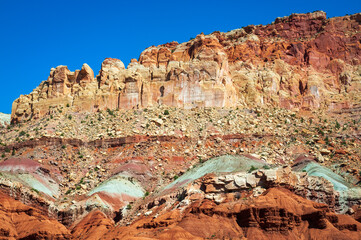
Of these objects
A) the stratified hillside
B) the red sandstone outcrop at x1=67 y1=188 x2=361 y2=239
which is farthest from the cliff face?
the red sandstone outcrop at x1=67 y1=188 x2=361 y2=239

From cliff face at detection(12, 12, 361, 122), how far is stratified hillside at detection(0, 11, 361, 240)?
23 cm

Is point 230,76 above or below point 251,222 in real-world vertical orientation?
above

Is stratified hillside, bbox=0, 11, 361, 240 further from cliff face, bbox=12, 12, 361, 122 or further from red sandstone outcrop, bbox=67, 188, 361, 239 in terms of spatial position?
cliff face, bbox=12, 12, 361, 122

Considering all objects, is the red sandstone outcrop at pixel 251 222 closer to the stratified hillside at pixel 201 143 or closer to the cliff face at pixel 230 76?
the stratified hillside at pixel 201 143

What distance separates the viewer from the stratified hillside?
43.6 meters

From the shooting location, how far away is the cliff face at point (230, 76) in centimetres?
8244

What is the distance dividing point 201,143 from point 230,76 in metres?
22.6

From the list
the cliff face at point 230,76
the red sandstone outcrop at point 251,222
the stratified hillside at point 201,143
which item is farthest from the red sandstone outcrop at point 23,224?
the cliff face at point 230,76

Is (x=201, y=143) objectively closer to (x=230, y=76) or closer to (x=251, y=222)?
(x=230, y=76)

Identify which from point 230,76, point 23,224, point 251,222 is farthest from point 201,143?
point 23,224

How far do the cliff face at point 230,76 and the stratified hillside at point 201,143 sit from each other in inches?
9.1

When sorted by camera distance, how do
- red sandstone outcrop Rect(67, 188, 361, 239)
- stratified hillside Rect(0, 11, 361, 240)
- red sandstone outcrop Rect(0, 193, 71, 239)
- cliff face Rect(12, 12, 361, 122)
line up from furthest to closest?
cliff face Rect(12, 12, 361, 122) → stratified hillside Rect(0, 11, 361, 240) → red sandstone outcrop Rect(0, 193, 71, 239) → red sandstone outcrop Rect(67, 188, 361, 239)

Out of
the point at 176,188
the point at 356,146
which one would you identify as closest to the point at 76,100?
the point at 176,188

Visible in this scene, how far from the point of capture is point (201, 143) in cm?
7062
